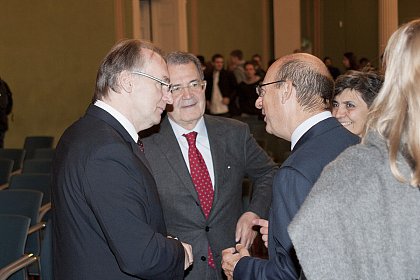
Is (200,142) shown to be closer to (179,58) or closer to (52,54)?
(179,58)

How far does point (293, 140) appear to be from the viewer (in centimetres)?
210

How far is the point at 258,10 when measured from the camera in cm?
1559

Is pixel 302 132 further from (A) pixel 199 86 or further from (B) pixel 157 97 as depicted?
(A) pixel 199 86

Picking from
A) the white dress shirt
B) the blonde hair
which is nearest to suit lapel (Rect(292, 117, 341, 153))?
the blonde hair

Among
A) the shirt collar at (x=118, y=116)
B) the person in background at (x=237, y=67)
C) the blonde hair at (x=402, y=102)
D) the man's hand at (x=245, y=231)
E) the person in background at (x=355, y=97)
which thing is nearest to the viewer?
the blonde hair at (x=402, y=102)

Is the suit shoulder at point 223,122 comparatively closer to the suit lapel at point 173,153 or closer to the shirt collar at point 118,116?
the suit lapel at point 173,153

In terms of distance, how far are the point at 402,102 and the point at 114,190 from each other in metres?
0.94

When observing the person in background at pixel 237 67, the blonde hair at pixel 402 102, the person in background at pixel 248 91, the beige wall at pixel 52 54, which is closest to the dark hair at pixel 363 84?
the blonde hair at pixel 402 102

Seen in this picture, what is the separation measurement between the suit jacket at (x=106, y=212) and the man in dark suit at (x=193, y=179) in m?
0.64

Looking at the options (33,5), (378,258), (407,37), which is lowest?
(378,258)

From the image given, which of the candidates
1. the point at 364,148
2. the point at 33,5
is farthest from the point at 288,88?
the point at 33,5

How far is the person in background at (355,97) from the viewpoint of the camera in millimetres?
2623

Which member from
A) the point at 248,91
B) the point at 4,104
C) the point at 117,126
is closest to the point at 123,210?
the point at 117,126

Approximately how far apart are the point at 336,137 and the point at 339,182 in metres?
0.68
